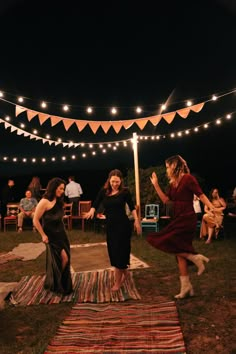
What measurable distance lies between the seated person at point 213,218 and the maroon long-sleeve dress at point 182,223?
3225mm

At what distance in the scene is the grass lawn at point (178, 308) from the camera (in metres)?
2.38

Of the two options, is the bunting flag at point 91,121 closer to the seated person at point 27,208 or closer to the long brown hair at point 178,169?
the seated person at point 27,208

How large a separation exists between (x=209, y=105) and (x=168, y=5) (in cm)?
395

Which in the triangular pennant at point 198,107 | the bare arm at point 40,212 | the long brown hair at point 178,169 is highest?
the triangular pennant at point 198,107

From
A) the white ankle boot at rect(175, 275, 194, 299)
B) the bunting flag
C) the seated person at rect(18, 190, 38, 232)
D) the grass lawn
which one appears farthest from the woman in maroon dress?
the seated person at rect(18, 190, 38, 232)

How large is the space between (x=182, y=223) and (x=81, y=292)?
1538mm

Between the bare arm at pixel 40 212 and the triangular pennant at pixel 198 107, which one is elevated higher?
the triangular pennant at pixel 198 107

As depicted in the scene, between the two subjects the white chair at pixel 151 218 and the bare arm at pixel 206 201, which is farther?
the white chair at pixel 151 218

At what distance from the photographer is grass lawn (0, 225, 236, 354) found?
238 cm

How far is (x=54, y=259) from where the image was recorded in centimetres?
347

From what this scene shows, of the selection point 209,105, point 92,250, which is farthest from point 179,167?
point 209,105

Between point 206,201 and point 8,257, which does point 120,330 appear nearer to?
point 206,201

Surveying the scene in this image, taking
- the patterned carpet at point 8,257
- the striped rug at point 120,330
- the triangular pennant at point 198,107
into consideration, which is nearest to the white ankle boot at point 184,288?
the striped rug at point 120,330

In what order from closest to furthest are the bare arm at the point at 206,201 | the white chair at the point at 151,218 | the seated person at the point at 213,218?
the bare arm at the point at 206,201, the seated person at the point at 213,218, the white chair at the point at 151,218
